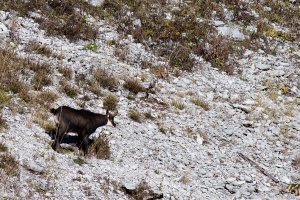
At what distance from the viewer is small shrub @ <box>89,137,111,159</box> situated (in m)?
10.7

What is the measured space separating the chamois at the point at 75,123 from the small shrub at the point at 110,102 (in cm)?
206

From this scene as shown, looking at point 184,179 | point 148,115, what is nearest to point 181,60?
point 148,115

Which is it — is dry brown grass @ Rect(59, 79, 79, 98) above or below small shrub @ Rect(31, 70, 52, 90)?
below

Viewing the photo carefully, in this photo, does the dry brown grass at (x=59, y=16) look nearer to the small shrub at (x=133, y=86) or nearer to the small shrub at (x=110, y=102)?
the small shrub at (x=133, y=86)

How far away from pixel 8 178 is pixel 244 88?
36.9 ft

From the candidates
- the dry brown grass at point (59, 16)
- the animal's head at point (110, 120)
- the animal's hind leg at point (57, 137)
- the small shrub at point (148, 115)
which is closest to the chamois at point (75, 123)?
the animal's hind leg at point (57, 137)

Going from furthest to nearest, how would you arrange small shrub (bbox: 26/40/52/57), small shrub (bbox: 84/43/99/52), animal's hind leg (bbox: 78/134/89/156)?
small shrub (bbox: 84/43/99/52) → small shrub (bbox: 26/40/52/57) → animal's hind leg (bbox: 78/134/89/156)

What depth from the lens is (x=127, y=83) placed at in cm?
1493

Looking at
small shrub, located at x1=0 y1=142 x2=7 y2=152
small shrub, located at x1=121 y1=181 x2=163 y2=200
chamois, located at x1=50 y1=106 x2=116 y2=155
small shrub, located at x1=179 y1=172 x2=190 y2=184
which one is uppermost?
chamois, located at x1=50 y1=106 x2=116 y2=155

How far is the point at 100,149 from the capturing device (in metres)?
10.8

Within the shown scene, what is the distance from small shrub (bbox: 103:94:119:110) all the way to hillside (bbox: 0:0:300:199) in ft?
0.18

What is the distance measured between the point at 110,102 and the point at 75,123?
3368 mm

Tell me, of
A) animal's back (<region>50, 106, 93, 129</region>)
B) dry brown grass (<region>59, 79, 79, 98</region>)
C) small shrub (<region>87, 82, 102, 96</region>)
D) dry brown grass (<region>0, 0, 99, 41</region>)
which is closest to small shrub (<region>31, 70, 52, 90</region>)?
dry brown grass (<region>59, 79, 79, 98</region>)

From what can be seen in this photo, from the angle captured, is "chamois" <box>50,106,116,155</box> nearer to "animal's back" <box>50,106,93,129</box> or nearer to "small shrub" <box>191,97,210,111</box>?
"animal's back" <box>50,106,93,129</box>
